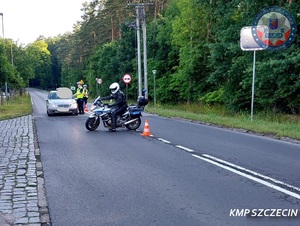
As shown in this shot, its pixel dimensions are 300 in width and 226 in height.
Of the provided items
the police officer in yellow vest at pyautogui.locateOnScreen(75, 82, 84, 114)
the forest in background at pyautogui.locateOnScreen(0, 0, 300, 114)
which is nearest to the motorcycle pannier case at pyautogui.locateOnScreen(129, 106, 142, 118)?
the forest in background at pyautogui.locateOnScreen(0, 0, 300, 114)

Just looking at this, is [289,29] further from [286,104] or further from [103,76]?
[103,76]

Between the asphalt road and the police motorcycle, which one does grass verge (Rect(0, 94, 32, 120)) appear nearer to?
the police motorcycle

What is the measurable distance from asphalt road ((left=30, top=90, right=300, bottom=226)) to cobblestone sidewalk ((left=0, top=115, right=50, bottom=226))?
0.19 meters

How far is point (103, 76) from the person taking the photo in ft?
201

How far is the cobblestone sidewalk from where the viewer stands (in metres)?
5.12

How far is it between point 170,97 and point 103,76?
2443 cm

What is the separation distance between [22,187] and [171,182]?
2.55 meters

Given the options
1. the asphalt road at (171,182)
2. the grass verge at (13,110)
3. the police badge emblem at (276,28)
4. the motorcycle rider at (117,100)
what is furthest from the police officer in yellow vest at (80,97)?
the asphalt road at (171,182)

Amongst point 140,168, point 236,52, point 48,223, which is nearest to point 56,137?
point 140,168

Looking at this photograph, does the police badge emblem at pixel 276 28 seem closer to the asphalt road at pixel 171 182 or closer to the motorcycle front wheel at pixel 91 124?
the asphalt road at pixel 171 182

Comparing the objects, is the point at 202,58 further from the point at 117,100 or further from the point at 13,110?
the point at 117,100

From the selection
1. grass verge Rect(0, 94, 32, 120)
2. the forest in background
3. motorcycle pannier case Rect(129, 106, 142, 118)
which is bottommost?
grass verge Rect(0, 94, 32, 120)

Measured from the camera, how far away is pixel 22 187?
261 inches

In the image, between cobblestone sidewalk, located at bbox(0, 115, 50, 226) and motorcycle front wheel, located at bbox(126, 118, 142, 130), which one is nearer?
cobblestone sidewalk, located at bbox(0, 115, 50, 226)
